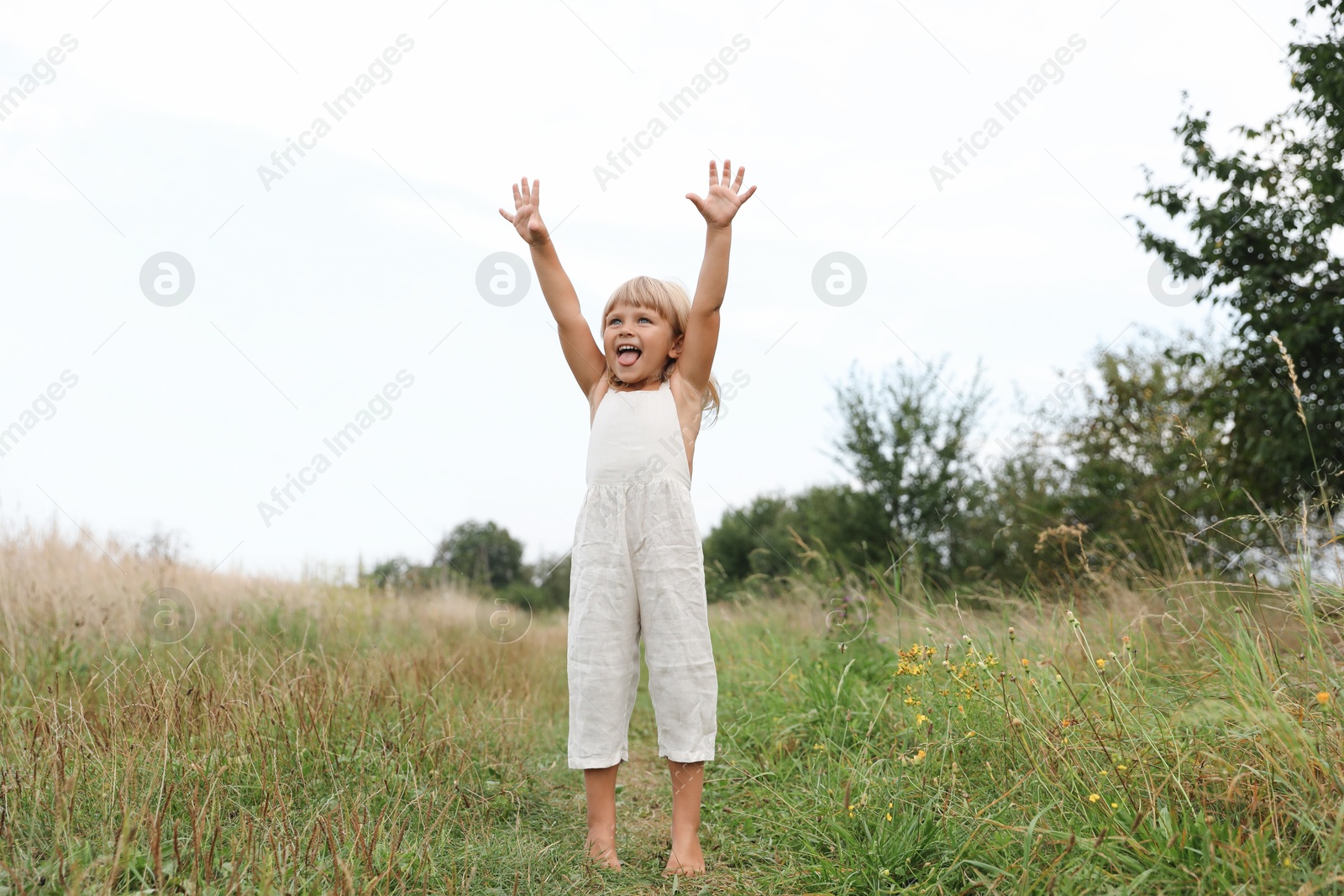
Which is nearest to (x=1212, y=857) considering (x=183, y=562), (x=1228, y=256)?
(x=183, y=562)

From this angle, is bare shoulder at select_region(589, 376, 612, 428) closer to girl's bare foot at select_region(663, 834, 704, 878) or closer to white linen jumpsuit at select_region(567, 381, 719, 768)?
white linen jumpsuit at select_region(567, 381, 719, 768)

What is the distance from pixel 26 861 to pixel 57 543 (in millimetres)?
5655

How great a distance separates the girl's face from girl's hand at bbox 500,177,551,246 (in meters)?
0.40

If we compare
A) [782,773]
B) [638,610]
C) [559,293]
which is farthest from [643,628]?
[559,293]

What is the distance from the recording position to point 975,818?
7.65ft

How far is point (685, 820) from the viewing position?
9.57 feet

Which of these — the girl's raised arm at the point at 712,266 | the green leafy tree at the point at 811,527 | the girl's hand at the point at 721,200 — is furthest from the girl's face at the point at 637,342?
the green leafy tree at the point at 811,527

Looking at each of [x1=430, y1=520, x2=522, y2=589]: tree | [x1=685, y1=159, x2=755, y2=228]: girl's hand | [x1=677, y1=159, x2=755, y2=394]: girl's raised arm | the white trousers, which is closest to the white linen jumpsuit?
the white trousers

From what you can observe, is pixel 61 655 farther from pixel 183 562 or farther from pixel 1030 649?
pixel 1030 649

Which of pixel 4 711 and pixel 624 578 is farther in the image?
pixel 4 711

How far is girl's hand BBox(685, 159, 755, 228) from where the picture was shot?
3.04 metres

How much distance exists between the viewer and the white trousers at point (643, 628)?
2973 millimetres

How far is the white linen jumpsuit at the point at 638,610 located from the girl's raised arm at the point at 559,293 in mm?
398

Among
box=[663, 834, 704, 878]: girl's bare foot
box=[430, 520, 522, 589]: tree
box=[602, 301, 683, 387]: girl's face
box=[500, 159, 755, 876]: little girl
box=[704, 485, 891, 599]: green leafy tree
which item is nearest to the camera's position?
box=[663, 834, 704, 878]: girl's bare foot
